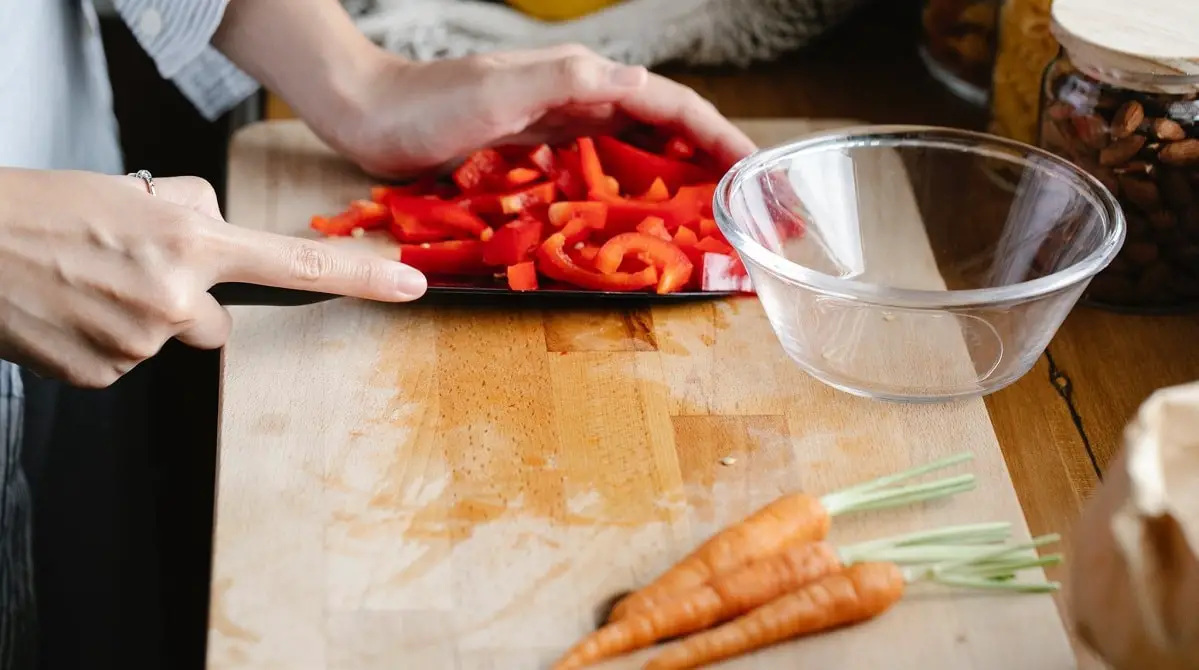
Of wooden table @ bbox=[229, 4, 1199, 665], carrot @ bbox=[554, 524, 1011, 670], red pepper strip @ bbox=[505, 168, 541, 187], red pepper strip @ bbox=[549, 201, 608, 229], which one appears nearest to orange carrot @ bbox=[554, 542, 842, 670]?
carrot @ bbox=[554, 524, 1011, 670]

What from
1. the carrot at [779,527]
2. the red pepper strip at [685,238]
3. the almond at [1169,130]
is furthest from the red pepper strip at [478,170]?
the almond at [1169,130]

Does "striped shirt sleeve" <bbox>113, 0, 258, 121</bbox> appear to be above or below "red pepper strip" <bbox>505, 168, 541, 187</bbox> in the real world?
above

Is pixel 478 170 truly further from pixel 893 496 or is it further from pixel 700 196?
pixel 893 496

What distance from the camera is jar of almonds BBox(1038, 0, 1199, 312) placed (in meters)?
1.22

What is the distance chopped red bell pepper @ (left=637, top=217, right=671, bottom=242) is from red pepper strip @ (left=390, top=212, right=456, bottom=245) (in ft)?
0.67

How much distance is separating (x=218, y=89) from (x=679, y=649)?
1033 mm

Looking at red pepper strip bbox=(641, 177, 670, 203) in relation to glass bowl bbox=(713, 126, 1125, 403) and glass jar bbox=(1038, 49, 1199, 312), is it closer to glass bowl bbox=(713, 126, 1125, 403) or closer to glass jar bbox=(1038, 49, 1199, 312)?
glass bowl bbox=(713, 126, 1125, 403)

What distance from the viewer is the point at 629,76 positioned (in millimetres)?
1402

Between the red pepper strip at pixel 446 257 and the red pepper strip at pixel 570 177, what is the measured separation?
129 mm

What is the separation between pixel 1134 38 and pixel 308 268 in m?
0.80

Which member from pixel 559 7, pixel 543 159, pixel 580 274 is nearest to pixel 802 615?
pixel 580 274

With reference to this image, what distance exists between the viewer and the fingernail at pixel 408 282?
117 centimetres

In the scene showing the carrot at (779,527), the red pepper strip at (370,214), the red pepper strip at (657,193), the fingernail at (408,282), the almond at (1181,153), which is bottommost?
the red pepper strip at (370,214)

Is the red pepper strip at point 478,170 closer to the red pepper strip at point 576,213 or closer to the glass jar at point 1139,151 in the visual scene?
the red pepper strip at point 576,213
